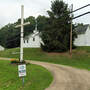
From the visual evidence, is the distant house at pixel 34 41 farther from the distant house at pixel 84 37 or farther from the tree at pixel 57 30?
the distant house at pixel 84 37

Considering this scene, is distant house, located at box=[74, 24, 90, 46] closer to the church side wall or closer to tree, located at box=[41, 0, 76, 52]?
tree, located at box=[41, 0, 76, 52]

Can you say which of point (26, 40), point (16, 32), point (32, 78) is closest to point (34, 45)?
point (26, 40)

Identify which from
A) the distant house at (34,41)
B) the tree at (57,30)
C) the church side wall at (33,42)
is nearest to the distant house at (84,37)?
the tree at (57,30)

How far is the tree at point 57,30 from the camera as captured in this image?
101 ft

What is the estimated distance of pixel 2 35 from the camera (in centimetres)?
8231

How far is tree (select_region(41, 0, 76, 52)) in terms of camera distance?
101ft

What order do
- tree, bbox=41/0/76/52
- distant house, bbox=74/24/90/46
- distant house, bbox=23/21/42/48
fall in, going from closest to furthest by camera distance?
tree, bbox=41/0/76/52 → distant house, bbox=74/24/90/46 → distant house, bbox=23/21/42/48

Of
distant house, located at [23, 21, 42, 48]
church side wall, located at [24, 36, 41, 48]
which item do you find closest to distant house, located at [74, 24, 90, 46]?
distant house, located at [23, 21, 42, 48]

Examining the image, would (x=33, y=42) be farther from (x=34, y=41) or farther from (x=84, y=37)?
(x=84, y=37)

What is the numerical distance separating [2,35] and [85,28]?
56379 millimetres

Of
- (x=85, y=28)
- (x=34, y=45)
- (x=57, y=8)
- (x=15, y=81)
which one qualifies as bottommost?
(x=15, y=81)

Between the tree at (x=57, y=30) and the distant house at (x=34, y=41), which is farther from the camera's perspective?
the distant house at (x=34, y=41)

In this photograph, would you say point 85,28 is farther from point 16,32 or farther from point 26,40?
point 16,32

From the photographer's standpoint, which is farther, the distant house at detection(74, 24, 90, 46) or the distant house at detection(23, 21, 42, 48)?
the distant house at detection(23, 21, 42, 48)
